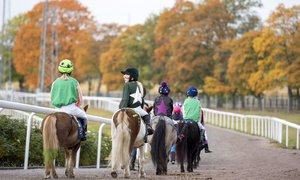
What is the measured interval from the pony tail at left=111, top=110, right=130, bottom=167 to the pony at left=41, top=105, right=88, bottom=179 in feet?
2.15

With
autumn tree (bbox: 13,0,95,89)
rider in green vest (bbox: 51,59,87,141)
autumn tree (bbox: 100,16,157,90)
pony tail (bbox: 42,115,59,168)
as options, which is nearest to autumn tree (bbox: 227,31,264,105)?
autumn tree (bbox: 100,16,157,90)

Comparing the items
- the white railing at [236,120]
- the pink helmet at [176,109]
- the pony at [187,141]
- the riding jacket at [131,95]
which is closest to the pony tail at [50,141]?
the white railing at [236,120]

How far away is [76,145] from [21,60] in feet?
239

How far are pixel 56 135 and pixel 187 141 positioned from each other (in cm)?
450

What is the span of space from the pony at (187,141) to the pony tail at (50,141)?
14.0 ft

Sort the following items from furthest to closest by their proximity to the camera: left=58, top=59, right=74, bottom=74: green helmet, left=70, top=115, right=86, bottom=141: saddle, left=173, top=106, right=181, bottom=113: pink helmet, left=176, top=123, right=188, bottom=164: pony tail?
left=173, top=106, right=181, bottom=113: pink helmet < left=176, top=123, right=188, bottom=164: pony tail < left=58, top=59, right=74, bottom=74: green helmet < left=70, top=115, right=86, bottom=141: saddle

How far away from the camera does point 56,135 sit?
1004cm

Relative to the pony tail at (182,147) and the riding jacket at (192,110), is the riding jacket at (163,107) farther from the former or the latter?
the riding jacket at (192,110)

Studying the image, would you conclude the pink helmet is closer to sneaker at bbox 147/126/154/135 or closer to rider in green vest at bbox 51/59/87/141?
sneaker at bbox 147/126/154/135

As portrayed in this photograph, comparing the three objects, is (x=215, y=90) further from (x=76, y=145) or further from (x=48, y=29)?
(x=76, y=145)

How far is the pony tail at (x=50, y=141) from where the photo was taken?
992cm

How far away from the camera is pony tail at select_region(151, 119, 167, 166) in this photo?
12781 mm

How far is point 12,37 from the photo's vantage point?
10481 centimetres

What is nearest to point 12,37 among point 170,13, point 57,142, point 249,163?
point 170,13
